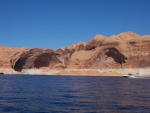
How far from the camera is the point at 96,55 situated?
133250mm

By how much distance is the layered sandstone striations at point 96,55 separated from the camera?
4777 inches

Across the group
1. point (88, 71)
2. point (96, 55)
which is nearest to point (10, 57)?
point (88, 71)

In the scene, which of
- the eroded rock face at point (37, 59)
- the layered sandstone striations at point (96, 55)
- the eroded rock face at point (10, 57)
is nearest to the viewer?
the layered sandstone striations at point (96, 55)

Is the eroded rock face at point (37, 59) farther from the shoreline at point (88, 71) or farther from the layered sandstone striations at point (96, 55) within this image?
the shoreline at point (88, 71)

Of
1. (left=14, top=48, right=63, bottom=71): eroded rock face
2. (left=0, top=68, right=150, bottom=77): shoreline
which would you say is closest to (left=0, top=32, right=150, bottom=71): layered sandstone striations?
(left=14, top=48, right=63, bottom=71): eroded rock face

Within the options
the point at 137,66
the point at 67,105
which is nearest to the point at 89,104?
the point at 67,105

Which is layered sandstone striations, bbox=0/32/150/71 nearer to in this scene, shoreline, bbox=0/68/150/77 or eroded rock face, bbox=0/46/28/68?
eroded rock face, bbox=0/46/28/68

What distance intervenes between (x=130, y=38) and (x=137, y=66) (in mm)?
17937

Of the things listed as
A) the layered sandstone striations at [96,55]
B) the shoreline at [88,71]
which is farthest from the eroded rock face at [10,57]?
the shoreline at [88,71]

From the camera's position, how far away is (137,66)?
119875 millimetres

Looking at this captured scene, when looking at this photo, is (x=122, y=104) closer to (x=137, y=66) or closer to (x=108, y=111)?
(x=108, y=111)

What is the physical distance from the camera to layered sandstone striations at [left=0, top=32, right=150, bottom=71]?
121331mm

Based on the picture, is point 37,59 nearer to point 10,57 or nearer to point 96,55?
point 10,57

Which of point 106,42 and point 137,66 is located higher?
point 106,42
